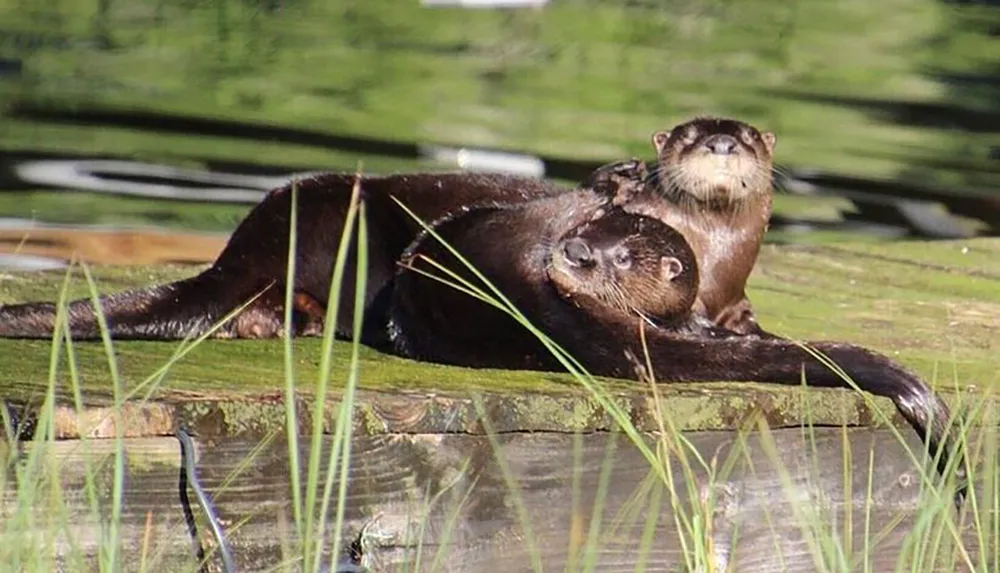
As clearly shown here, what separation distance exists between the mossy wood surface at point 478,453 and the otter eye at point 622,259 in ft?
0.69

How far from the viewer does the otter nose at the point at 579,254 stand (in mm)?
3621

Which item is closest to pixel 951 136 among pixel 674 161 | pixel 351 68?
pixel 351 68

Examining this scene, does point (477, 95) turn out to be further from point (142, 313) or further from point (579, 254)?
point (579, 254)

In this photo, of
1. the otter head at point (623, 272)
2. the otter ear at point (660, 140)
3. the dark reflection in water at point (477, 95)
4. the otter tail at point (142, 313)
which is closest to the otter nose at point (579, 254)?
the otter head at point (623, 272)

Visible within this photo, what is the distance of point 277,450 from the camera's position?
3.22m

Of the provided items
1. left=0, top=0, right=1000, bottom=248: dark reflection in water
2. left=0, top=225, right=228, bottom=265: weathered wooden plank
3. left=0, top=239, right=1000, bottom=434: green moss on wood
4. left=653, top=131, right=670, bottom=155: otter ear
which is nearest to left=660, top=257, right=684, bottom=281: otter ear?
left=0, top=239, right=1000, bottom=434: green moss on wood

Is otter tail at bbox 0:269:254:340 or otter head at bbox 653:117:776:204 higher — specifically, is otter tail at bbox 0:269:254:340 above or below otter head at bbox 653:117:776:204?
below

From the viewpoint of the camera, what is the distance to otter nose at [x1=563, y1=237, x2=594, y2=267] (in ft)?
11.9

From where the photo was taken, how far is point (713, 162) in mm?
3875

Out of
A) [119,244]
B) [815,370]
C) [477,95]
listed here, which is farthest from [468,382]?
[477,95]

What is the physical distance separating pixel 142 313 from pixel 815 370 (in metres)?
1.23

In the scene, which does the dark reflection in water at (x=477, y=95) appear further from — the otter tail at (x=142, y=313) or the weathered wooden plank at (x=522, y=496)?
the weathered wooden plank at (x=522, y=496)

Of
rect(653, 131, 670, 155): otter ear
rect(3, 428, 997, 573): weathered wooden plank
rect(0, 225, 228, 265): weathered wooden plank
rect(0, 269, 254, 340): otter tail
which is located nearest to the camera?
rect(3, 428, 997, 573): weathered wooden plank

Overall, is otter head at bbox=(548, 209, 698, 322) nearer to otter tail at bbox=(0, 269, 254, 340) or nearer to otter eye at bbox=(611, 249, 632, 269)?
otter eye at bbox=(611, 249, 632, 269)
